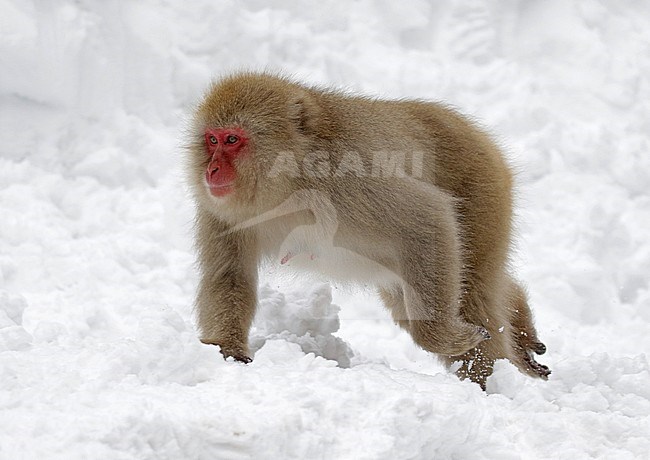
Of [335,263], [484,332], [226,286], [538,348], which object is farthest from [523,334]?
[226,286]

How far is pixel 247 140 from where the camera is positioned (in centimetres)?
369

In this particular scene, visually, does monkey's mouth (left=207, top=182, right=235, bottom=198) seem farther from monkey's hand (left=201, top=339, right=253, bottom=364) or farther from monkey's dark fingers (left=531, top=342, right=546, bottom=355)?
monkey's dark fingers (left=531, top=342, right=546, bottom=355)

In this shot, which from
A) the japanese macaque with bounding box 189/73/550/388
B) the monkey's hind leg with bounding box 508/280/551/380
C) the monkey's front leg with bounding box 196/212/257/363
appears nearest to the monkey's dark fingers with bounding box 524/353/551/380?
the monkey's hind leg with bounding box 508/280/551/380

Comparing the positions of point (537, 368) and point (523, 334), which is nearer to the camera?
point (537, 368)

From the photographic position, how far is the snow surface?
2.68 metres

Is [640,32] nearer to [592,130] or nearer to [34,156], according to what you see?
[592,130]

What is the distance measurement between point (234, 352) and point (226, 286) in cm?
34

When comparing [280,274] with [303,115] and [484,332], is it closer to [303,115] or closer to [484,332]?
[303,115]

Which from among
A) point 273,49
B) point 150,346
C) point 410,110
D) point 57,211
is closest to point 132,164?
point 57,211

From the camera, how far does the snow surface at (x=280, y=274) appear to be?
2.68m

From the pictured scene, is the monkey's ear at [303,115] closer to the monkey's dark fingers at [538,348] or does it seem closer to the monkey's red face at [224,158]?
the monkey's red face at [224,158]

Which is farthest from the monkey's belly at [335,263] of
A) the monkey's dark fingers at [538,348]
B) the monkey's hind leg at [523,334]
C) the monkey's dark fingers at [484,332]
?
the monkey's dark fingers at [538,348]

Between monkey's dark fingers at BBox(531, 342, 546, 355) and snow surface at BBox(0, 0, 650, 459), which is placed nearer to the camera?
snow surface at BBox(0, 0, 650, 459)

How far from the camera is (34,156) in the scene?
6406 mm
